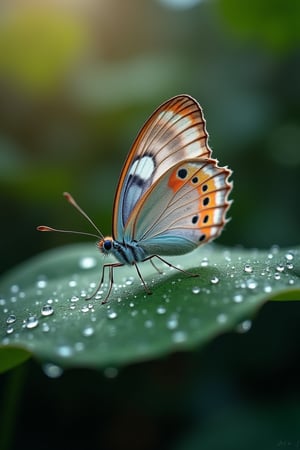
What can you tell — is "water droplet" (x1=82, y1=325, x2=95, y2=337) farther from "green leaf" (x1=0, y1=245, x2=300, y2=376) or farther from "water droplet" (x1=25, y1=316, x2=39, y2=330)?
"water droplet" (x1=25, y1=316, x2=39, y2=330)

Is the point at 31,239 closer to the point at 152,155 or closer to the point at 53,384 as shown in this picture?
the point at 53,384

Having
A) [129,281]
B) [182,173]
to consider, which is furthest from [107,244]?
[182,173]

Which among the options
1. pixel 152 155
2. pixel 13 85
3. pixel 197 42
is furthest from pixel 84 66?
pixel 152 155

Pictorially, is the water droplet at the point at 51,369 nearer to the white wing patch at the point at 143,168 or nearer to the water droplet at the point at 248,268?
the water droplet at the point at 248,268

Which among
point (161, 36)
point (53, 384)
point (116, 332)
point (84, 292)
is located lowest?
point (53, 384)

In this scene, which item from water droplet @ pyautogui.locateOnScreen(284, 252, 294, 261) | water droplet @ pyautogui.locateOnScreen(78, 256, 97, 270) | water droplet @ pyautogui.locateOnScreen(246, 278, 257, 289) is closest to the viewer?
water droplet @ pyautogui.locateOnScreen(246, 278, 257, 289)

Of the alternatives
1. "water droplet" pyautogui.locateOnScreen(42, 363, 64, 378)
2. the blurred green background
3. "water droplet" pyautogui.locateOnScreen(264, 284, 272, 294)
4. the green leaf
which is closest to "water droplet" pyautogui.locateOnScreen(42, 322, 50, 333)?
the green leaf
